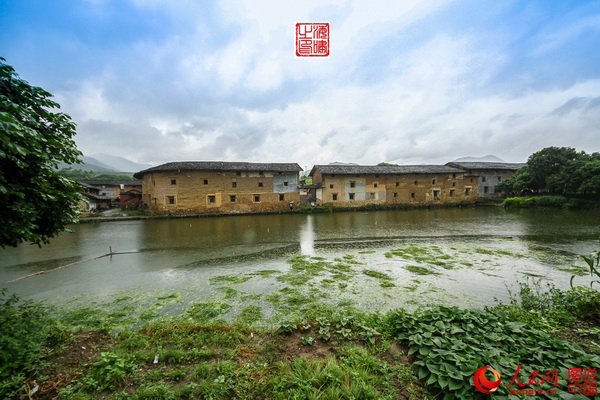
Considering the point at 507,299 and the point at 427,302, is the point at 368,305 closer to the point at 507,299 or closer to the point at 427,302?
the point at 427,302

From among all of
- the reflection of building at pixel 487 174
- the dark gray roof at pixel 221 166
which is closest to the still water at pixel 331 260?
the dark gray roof at pixel 221 166

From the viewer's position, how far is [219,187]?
2475 cm

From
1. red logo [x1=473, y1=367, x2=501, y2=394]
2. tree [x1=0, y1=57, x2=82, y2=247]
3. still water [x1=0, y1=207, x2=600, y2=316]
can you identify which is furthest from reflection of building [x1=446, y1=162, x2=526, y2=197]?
tree [x1=0, y1=57, x2=82, y2=247]

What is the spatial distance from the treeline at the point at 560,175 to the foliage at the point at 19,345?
34.0 meters

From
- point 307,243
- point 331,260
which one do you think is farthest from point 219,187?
point 331,260

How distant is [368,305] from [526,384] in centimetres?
277

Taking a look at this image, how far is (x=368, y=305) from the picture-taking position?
191 inches

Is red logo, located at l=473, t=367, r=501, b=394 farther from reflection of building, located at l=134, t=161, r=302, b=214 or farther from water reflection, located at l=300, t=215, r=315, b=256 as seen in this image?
reflection of building, located at l=134, t=161, r=302, b=214

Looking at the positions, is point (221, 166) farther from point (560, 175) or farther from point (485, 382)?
point (560, 175)

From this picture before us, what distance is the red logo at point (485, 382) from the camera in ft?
7.19

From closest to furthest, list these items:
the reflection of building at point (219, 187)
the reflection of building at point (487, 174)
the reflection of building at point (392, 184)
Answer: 1. the reflection of building at point (219, 187)
2. the reflection of building at point (392, 184)
3. the reflection of building at point (487, 174)

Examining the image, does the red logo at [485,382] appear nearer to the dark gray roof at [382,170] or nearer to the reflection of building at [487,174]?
the dark gray roof at [382,170]

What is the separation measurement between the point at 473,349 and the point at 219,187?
24.7 meters

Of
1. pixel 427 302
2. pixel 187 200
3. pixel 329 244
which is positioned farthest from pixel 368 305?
pixel 187 200
